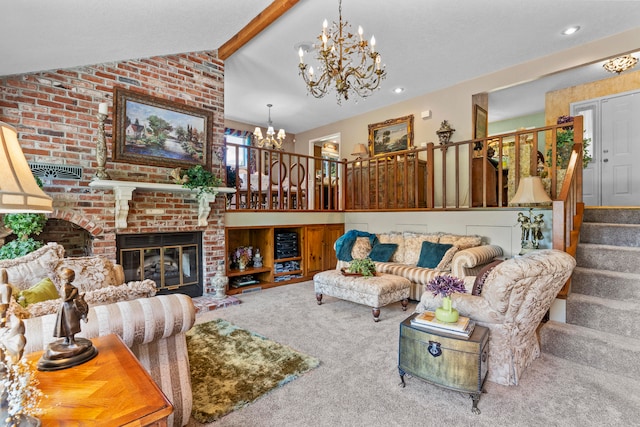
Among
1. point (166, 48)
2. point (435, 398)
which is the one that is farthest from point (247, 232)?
point (435, 398)

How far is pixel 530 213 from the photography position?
365 centimetres

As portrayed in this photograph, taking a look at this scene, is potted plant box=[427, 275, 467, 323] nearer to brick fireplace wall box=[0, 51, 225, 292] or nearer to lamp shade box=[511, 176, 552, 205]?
lamp shade box=[511, 176, 552, 205]

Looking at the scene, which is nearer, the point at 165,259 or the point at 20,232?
the point at 20,232

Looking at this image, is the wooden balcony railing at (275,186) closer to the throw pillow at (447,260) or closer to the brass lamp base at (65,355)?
the throw pillow at (447,260)

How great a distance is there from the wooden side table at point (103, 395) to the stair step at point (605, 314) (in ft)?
10.4

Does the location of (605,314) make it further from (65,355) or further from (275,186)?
(275,186)

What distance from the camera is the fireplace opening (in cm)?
382

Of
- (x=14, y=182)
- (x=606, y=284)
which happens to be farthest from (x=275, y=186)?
(x=14, y=182)

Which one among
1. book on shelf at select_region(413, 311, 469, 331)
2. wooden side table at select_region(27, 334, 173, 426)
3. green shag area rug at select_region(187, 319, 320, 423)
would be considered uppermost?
wooden side table at select_region(27, 334, 173, 426)

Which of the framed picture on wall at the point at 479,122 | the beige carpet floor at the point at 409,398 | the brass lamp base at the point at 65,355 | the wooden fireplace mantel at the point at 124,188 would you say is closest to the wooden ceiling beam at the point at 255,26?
the wooden fireplace mantel at the point at 124,188

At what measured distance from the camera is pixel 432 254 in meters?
4.14

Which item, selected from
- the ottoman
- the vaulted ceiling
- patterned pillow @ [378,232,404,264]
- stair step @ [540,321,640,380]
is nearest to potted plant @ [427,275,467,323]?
stair step @ [540,321,640,380]

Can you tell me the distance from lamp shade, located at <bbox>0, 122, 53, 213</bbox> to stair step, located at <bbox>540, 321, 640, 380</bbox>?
3.30m

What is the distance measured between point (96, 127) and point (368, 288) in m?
3.52
